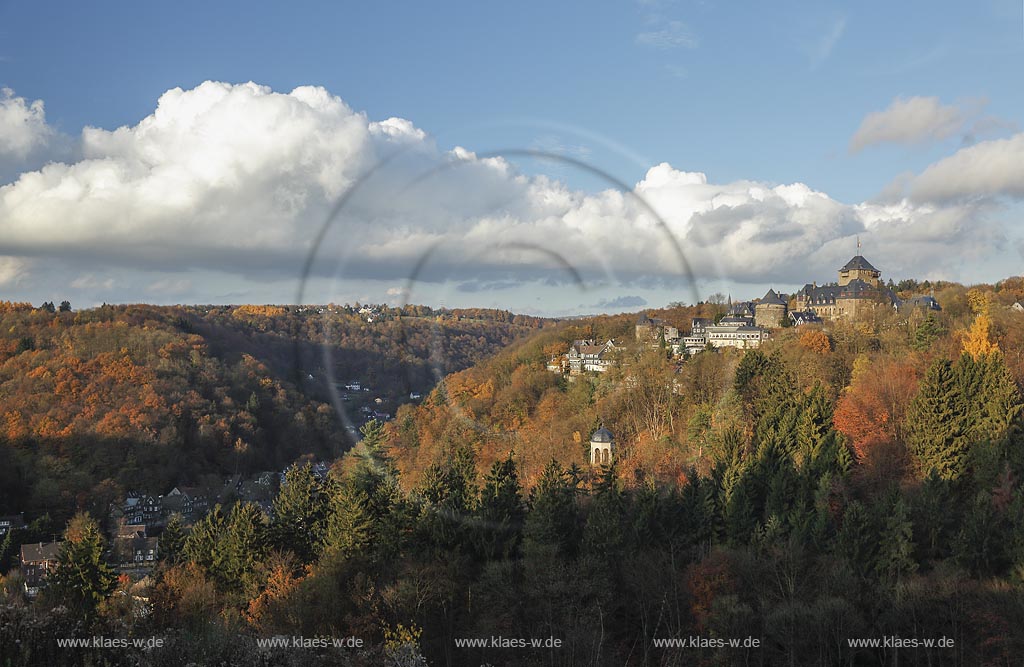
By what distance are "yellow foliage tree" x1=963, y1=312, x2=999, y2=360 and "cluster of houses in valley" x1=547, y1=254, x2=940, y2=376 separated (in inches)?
333

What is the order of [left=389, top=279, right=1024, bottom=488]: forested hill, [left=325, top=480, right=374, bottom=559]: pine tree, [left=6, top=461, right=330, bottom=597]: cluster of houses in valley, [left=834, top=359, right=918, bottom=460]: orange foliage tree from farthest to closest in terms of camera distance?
1. [left=6, top=461, right=330, bottom=597]: cluster of houses in valley
2. [left=834, top=359, right=918, bottom=460]: orange foliage tree
3. [left=389, top=279, right=1024, bottom=488]: forested hill
4. [left=325, top=480, right=374, bottom=559]: pine tree

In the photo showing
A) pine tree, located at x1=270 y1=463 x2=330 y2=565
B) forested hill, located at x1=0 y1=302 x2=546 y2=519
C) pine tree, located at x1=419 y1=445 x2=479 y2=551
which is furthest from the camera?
forested hill, located at x1=0 y1=302 x2=546 y2=519

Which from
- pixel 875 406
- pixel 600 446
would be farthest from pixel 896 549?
pixel 600 446

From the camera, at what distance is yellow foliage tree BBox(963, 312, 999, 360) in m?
29.7

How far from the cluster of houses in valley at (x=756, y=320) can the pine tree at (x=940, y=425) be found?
13534 millimetres

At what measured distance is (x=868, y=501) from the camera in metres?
23.8

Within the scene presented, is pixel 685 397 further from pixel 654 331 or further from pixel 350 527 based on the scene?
pixel 350 527

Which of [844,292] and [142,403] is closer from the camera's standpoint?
[844,292]

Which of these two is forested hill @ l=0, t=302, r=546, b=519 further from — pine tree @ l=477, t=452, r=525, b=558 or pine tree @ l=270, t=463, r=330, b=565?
pine tree @ l=477, t=452, r=525, b=558

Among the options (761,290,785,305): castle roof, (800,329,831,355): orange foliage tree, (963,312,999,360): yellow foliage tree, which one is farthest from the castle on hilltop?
(963,312,999,360): yellow foliage tree

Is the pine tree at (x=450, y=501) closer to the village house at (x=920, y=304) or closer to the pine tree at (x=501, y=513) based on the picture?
the pine tree at (x=501, y=513)

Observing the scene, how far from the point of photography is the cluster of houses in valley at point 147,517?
38.0 meters

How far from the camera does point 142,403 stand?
63062 mm

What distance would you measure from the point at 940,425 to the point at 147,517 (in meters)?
49.4
